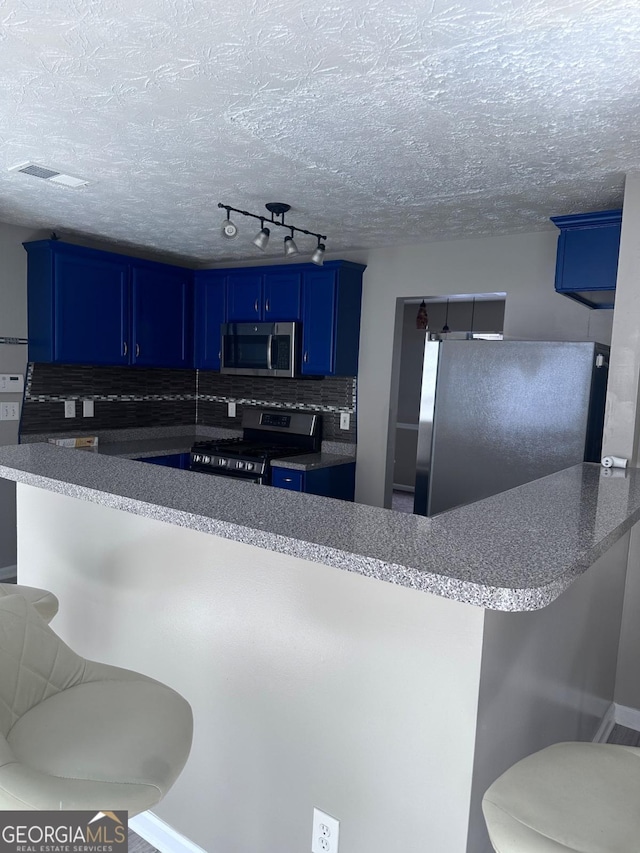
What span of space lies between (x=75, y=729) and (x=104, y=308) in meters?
3.58

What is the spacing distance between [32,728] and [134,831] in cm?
95

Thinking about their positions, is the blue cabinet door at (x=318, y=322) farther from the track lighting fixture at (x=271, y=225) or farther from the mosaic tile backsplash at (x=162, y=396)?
the track lighting fixture at (x=271, y=225)

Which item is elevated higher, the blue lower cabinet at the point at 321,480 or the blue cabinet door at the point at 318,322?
the blue cabinet door at the point at 318,322

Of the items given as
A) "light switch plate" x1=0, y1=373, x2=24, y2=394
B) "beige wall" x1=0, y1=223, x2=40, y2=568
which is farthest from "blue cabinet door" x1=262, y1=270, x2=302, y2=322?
"light switch plate" x1=0, y1=373, x2=24, y2=394

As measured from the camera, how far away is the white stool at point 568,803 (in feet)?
3.12

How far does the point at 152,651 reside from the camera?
1869 millimetres

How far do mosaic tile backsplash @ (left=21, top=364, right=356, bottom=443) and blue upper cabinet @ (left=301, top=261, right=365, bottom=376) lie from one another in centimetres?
28

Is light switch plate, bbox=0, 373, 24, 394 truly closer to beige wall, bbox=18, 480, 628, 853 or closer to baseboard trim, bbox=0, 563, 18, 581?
baseboard trim, bbox=0, 563, 18, 581

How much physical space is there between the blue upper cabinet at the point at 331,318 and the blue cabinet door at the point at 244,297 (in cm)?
43

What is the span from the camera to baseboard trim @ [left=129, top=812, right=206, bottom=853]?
1.82 metres

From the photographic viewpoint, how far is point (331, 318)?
425 centimetres

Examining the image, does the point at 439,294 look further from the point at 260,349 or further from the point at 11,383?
the point at 11,383

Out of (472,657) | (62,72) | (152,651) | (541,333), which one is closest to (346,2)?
(62,72)

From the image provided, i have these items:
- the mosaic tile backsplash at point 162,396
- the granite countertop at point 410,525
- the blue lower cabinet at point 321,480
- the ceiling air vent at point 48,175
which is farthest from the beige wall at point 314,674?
the mosaic tile backsplash at point 162,396
